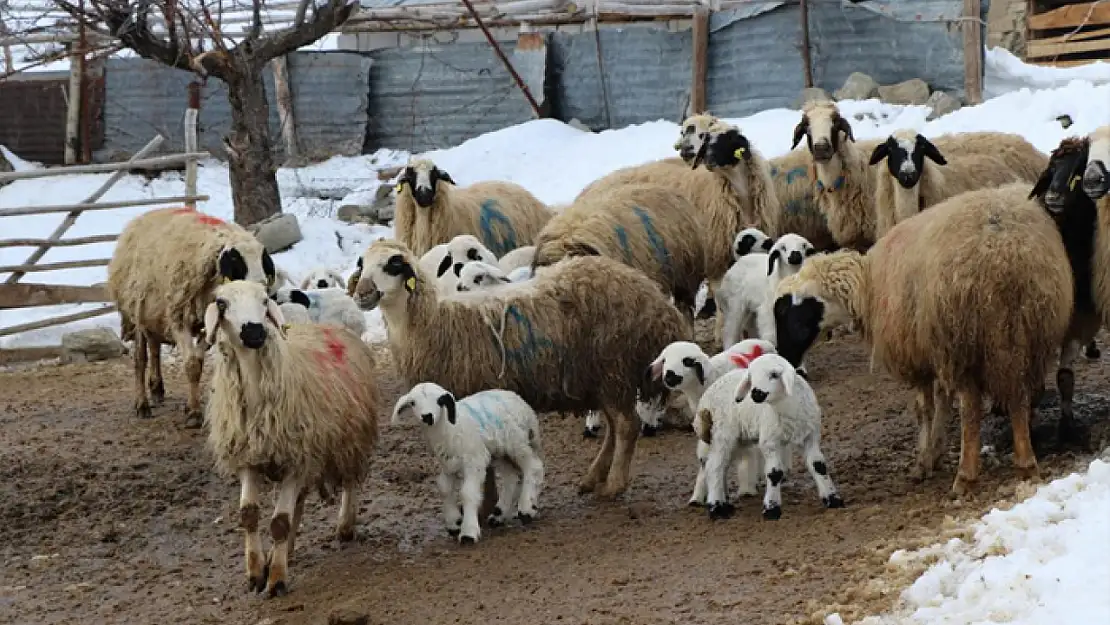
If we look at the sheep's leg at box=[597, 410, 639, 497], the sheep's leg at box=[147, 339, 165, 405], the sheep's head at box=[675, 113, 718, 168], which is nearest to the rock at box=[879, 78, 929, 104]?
the sheep's head at box=[675, 113, 718, 168]

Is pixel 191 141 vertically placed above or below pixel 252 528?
above

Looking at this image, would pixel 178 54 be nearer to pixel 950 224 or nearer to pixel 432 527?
pixel 432 527

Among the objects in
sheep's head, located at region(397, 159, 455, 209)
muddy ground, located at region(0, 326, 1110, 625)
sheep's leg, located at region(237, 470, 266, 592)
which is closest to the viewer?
muddy ground, located at region(0, 326, 1110, 625)

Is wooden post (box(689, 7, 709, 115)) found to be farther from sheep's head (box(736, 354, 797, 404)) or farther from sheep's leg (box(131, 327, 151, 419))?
sheep's head (box(736, 354, 797, 404))

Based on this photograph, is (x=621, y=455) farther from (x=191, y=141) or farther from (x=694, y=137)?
(x=191, y=141)

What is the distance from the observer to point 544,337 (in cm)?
837

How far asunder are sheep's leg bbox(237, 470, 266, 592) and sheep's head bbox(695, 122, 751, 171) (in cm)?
601

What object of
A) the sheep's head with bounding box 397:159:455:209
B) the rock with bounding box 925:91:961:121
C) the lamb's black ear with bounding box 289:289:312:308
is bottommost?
the lamb's black ear with bounding box 289:289:312:308

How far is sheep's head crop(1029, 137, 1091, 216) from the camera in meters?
7.70

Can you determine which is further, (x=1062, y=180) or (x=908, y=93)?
(x=908, y=93)

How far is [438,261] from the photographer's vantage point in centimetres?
1113

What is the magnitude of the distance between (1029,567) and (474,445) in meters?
3.23

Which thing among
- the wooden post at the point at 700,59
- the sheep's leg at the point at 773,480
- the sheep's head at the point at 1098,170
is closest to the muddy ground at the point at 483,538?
the sheep's leg at the point at 773,480

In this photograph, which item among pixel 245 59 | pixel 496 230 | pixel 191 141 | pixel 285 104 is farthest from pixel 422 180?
pixel 285 104
